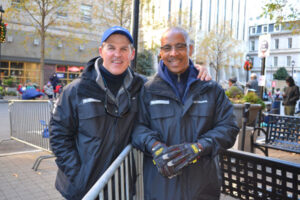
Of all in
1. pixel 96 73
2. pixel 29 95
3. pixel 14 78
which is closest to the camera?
pixel 96 73

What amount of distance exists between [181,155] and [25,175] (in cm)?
396

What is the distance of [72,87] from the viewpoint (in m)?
2.26

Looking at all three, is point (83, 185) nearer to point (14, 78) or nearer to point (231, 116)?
point (231, 116)

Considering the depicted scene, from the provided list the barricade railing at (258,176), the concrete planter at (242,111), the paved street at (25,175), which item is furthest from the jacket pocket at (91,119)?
the concrete planter at (242,111)

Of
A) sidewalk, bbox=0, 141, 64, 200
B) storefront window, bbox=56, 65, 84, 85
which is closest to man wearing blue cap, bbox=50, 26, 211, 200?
sidewalk, bbox=0, 141, 64, 200

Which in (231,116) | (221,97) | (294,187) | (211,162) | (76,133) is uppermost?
(221,97)

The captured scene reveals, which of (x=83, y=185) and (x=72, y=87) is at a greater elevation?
(x=72, y=87)

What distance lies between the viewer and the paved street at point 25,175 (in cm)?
415

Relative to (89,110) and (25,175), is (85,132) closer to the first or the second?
(89,110)

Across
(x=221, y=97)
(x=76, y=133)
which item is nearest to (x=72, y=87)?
(x=76, y=133)

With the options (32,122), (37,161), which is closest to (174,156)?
(37,161)

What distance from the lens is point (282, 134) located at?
5.27m

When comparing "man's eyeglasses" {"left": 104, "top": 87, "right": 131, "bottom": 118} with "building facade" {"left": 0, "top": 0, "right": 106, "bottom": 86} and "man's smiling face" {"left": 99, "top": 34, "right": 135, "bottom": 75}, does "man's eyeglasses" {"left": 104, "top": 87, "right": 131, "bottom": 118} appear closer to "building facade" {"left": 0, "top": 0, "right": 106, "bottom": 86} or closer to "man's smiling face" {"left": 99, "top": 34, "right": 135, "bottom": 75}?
"man's smiling face" {"left": 99, "top": 34, "right": 135, "bottom": 75}

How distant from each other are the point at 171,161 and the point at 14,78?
29.4 metres
